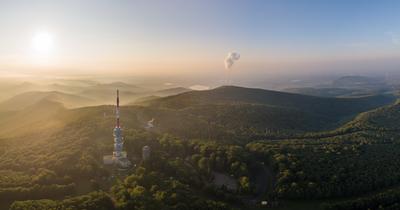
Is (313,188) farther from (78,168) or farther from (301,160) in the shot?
(78,168)

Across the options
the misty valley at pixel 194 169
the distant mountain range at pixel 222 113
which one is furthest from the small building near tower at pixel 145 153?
the distant mountain range at pixel 222 113

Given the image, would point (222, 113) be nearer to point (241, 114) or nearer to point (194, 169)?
point (241, 114)

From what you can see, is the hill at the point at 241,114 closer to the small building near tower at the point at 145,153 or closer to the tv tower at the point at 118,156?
the tv tower at the point at 118,156

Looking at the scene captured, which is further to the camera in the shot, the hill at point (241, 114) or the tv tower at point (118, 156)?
the hill at point (241, 114)

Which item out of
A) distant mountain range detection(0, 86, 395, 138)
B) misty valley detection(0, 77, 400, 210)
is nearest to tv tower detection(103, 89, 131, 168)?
misty valley detection(0, 77, 400, 210)

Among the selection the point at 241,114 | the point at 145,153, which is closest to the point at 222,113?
the point at 241,114

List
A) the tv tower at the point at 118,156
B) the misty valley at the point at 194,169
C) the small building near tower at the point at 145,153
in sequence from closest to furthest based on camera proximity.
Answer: the misty valley at the point at 194,169 → the tv tower at the point at 118,156 → the small building near tower at the point at 145,153

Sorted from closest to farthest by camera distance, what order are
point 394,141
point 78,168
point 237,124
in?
point 78,168, point 394,141, point 237,124

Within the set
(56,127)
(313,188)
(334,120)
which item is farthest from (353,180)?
(334,120)

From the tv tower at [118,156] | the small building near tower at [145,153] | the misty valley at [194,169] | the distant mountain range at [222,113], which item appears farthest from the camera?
the distant mountain range at [222,113]

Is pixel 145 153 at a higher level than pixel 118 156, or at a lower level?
higher

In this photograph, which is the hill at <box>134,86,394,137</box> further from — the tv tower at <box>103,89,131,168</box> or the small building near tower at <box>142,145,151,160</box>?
the small building near tower at <box>142,145,151,160</box>
